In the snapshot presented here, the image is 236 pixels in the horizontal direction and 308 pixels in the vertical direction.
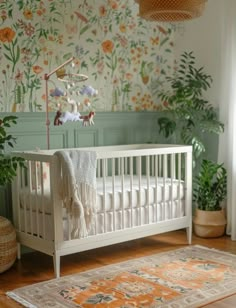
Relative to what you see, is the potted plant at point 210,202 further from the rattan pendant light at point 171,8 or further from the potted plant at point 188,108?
the rattan pendant light at point 171,8

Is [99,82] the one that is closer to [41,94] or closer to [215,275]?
[41,94]

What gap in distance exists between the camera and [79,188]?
9.61 ft

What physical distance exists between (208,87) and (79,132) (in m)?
1.28

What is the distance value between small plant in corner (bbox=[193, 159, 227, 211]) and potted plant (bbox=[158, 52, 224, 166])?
0.17 m

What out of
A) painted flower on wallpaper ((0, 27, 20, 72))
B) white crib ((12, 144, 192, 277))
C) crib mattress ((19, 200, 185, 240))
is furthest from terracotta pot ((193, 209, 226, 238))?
painted flower on wallpaper ((0, 27, 20, 72))

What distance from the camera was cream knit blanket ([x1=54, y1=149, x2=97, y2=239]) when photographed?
9.37 feet

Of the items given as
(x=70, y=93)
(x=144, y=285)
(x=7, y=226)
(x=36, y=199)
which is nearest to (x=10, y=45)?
(x=70, y=93)

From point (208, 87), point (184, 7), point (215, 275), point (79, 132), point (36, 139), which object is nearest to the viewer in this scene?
point (184, 7)

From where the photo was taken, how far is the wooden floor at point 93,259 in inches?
112

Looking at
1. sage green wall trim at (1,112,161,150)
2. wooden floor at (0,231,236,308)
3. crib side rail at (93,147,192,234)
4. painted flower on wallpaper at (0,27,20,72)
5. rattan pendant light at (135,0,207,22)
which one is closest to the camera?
rattan pendant light at (135,0,207,22)

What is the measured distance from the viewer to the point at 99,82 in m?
3.95

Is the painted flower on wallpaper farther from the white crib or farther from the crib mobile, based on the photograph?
the white crib

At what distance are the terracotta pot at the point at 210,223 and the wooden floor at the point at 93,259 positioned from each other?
0.22 feet

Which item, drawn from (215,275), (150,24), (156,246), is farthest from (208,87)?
(215,275)
